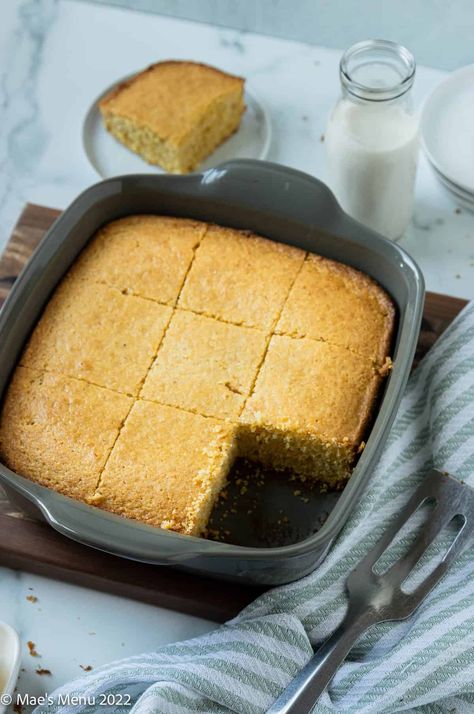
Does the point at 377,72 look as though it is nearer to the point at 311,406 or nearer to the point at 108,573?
the point at 311,406

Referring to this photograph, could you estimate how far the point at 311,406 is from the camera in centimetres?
244

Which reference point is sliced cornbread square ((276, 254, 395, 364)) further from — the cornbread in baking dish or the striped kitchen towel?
the striped kitchen towel

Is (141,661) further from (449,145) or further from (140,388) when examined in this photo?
(449,145)

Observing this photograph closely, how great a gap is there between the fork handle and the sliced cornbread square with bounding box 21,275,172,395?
772mm

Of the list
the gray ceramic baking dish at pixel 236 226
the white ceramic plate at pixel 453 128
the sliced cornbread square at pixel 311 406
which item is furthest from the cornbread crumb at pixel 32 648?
the white ceramic plate at pixel 453 128

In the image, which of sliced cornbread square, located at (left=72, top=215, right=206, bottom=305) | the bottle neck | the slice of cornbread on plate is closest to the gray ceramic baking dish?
sliced cornbread square, located at (left=72, top=215, right=206, bottom=305)

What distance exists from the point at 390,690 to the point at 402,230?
140cm

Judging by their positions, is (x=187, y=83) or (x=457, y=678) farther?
(x=187, y=83)

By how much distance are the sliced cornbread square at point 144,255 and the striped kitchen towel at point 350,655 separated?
755 mm

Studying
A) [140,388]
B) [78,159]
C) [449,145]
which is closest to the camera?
[140,388]

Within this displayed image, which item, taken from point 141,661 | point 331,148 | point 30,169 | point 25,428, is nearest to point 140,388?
point 25,428

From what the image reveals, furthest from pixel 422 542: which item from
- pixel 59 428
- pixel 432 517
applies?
pixel 59 428

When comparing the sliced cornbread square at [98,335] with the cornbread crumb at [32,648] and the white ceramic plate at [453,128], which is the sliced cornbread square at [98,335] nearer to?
the cornbread crumb at [32,648]

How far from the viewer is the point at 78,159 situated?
322 cm
